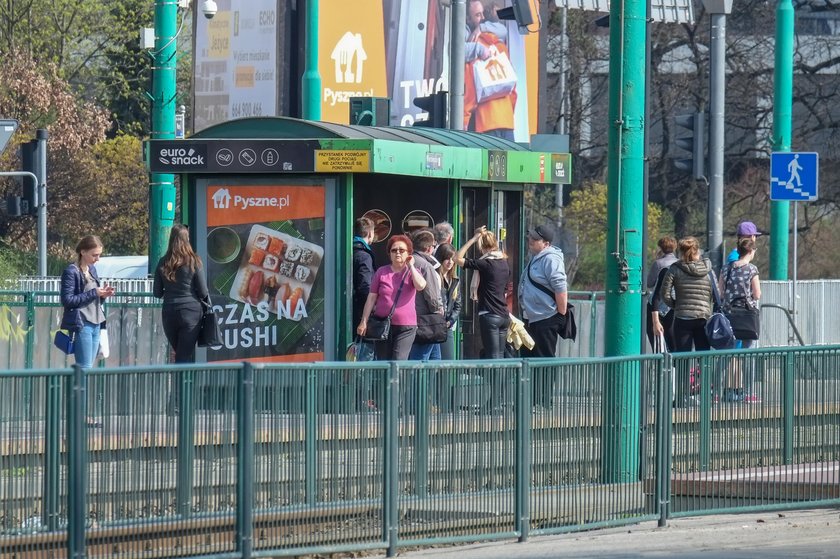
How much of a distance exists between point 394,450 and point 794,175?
37.5ft

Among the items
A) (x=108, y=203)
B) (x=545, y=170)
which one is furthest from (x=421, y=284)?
(x=108, y=203)

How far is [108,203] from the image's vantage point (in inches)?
1426

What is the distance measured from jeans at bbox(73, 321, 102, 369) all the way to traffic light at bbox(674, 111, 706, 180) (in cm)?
671

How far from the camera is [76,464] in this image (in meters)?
8.00

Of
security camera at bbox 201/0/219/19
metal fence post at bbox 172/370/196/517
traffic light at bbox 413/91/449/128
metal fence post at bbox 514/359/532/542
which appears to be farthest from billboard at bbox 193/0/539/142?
metal fence post at bbox 172/370/196/517

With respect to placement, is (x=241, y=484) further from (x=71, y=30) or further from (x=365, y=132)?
(x=71, y=30)

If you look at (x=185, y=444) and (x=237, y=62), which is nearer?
(x=185, y=444)

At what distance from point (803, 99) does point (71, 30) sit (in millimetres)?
18092

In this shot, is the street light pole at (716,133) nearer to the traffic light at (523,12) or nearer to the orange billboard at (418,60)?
the traffic light at (523,12)

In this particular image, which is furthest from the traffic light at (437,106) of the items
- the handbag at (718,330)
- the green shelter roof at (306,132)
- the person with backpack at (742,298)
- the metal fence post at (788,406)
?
the metal fence post at (788,406)

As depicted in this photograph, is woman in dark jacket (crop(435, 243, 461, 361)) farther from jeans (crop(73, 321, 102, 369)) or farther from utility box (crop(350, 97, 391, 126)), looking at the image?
utility box (crop(350, 97, 391, 126))

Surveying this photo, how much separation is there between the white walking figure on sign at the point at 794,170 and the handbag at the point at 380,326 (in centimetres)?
864

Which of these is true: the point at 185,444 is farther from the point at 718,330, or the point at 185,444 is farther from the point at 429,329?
the point at 718,330

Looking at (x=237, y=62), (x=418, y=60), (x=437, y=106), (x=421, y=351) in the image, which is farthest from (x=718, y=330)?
(x=418, y=60)
